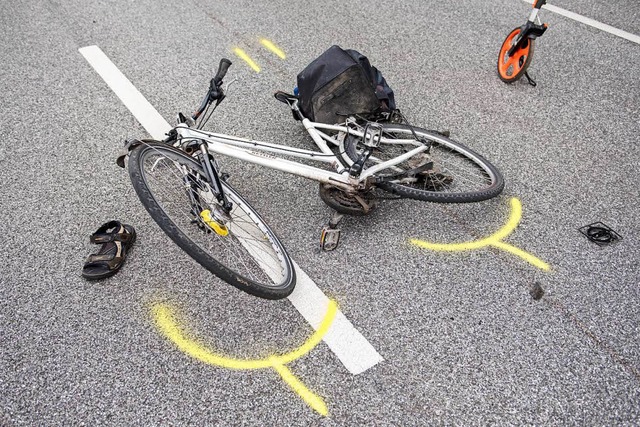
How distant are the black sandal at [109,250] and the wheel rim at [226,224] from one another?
28 centimetres

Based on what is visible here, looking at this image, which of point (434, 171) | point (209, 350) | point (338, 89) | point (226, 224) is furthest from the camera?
point (338, 89)

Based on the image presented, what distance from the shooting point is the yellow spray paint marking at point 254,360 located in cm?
202

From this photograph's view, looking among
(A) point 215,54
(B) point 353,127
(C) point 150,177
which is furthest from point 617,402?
(A) point 215,54

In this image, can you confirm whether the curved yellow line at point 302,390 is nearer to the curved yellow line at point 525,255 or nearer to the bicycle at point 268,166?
the bicycle at point 268,166

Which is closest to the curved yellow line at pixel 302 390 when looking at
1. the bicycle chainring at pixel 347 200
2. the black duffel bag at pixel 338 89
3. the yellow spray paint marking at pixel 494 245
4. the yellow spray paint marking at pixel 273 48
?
the bicycle chainring at pixel 347 200

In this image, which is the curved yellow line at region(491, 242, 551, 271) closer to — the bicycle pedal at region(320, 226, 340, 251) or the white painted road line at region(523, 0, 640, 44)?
the bicycle pedal at region(320, 226, 340, 251)

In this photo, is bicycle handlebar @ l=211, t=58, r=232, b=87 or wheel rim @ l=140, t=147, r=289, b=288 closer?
wheel rim @ l=140, t=147, r=289, b=288

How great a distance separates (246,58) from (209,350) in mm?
2827

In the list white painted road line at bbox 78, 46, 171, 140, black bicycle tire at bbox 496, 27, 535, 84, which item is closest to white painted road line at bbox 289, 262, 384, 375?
white painted road line at bbox 78, 46, 171, 140

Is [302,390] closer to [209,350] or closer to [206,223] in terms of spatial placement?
[209,350]

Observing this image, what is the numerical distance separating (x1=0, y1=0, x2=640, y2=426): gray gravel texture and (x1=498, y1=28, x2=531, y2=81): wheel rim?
0.38ft

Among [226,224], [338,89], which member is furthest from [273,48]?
[226,224]

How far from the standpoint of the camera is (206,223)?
2.17 m

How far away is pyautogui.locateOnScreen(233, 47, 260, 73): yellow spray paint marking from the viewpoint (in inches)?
159
